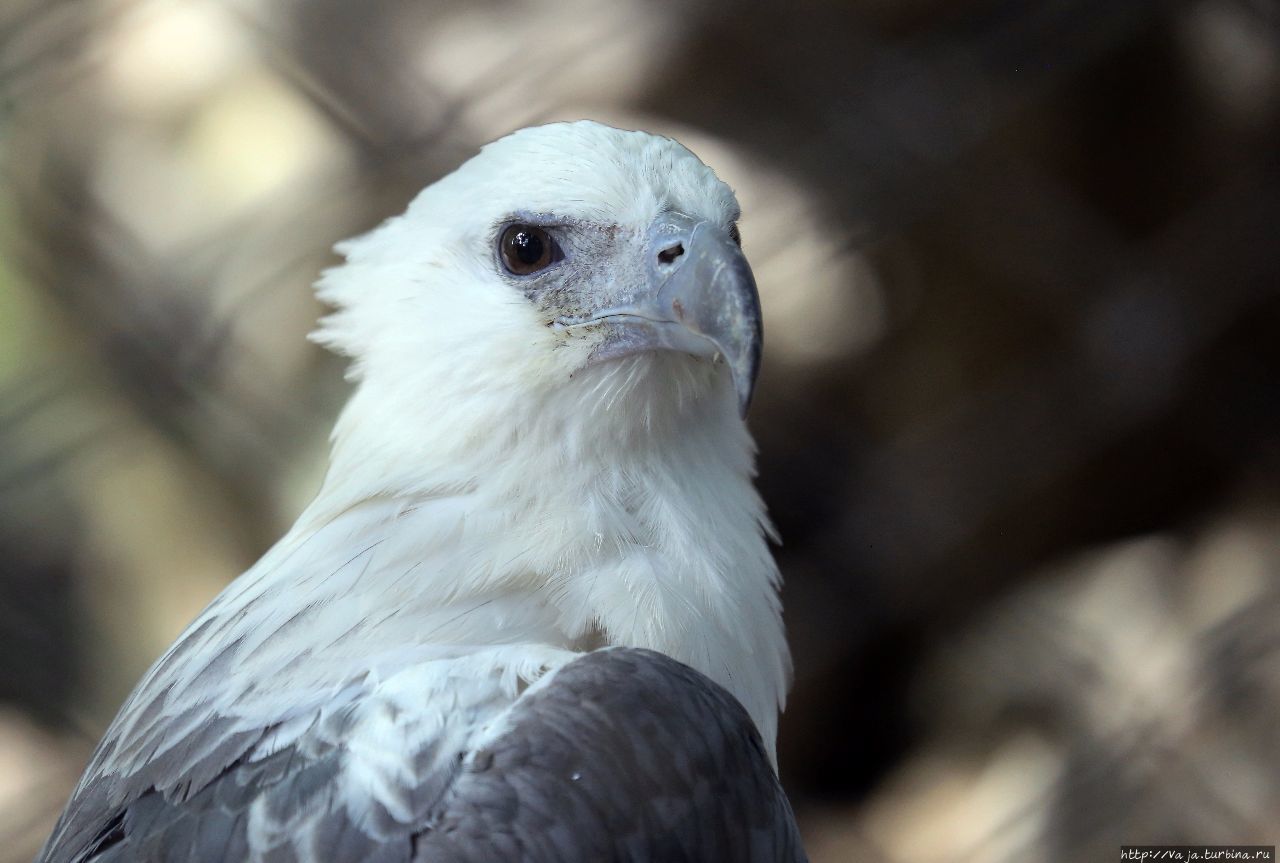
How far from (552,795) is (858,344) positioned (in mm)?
1070

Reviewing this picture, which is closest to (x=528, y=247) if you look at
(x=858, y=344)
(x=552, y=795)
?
(x=552, y=795)

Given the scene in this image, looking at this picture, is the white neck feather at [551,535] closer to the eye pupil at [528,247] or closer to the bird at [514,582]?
the bird at [514,582]

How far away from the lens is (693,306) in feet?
2.91

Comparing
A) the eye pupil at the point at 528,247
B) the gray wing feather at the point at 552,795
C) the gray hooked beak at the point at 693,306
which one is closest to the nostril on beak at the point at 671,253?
the gray hooked beak at the point at 693,306

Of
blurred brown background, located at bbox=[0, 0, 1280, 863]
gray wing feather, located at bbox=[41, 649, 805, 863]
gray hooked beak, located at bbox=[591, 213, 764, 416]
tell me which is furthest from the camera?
blurred brown background, located at bbox=[0, 0, 1280, 863]

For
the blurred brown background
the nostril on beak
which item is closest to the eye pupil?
the nostril on beak

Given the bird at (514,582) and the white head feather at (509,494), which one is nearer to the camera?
the bird at (514,582)

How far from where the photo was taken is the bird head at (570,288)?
924mm

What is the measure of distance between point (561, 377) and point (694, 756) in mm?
328

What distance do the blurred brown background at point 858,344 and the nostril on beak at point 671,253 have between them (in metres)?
0.70

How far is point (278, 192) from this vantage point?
1.58 meters

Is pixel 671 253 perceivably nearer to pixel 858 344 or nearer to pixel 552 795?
pixel 552 795

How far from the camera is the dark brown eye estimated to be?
951mm

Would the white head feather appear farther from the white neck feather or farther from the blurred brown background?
the blurred brown background
